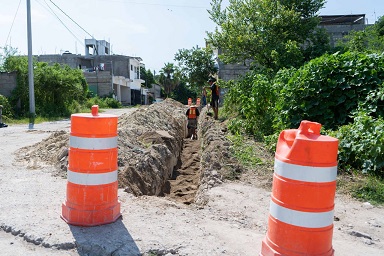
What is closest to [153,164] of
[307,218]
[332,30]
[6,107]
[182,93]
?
[307,218]

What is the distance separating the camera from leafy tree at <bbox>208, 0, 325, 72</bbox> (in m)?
13.2

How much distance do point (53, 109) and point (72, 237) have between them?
19.7m

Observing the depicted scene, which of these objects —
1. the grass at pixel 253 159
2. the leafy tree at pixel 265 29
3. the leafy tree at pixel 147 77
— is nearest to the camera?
the grass at pixel 253 159

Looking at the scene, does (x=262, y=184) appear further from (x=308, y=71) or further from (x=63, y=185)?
(x=308, y=71)

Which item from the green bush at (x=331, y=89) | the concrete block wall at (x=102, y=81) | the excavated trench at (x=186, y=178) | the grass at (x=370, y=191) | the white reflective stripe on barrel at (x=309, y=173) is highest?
the concrete block wall at (x=102, y=81)

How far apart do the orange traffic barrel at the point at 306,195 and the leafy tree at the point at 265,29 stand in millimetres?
10280

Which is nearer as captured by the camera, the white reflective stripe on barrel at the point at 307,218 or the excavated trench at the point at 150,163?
the white reflective stripe on barrel at the point at 307,218

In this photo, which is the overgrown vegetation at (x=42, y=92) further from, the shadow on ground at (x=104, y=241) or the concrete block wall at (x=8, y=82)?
the shadow on ground at (x=104, y=241)

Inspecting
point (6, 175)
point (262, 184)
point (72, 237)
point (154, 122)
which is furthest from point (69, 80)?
point (72, 237)

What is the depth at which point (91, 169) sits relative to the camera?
3684 millimetres

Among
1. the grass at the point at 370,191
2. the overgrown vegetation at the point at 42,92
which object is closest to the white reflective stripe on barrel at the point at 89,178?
the grass at the point at 370,191

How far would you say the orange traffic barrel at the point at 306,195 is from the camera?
267cm

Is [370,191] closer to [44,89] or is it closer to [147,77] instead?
[44,89]

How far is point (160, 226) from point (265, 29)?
11.5m
